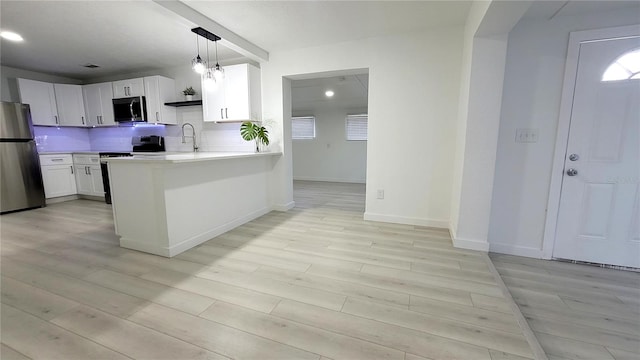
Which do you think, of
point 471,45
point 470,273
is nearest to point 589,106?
point 471,45

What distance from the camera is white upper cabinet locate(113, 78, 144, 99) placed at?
4393 mm

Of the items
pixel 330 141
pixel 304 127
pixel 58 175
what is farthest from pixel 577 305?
pixel 58 175

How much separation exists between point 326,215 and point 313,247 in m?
1.22

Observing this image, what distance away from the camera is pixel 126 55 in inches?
152

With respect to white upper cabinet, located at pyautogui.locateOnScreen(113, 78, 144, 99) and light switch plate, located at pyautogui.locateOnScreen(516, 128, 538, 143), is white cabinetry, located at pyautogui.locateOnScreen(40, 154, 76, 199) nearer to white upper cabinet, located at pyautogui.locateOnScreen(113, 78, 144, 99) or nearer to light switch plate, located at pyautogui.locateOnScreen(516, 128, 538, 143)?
white upper cabinet, located at pyautogui.locateOnScreen(113, 78, 144, 99)

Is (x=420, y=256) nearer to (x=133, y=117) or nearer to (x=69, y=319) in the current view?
(x=69, y=319)

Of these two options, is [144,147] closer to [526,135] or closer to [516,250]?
[526,135]

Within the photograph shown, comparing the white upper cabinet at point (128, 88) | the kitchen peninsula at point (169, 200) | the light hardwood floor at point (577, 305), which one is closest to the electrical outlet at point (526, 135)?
the light hardwood floor at point (577, 305)

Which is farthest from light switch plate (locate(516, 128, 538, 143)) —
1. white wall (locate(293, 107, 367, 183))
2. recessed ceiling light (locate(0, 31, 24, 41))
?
recessed ceiling light (locate(0, 31, 24, 41))

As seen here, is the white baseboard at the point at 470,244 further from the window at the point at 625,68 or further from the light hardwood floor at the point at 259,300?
the window at the point at 625,68

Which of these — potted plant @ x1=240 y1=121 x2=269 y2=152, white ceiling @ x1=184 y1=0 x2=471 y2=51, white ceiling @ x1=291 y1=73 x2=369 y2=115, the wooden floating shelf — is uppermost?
white ceiling @ x1=184 y1=0 x2=471 y2=51

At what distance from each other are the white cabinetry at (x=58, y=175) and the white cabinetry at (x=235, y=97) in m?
3.14

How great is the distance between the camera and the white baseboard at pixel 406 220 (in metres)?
3.18

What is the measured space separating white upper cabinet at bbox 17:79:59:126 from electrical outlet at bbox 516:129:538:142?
24.2ft
